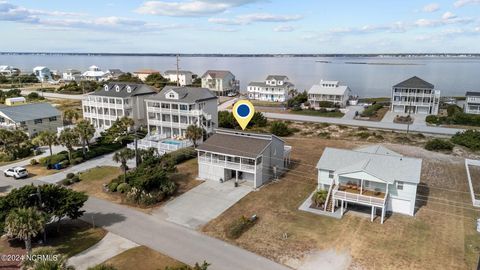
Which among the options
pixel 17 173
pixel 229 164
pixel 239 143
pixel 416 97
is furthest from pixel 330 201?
pixel 416 97

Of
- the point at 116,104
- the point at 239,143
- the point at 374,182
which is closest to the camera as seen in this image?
the point at 374,182

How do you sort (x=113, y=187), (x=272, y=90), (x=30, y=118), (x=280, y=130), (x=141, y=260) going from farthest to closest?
(x=272, y=90) → (x=280, y=130) → (x=30, y=118) → (x=113, y=187) → (x=141, y=260)

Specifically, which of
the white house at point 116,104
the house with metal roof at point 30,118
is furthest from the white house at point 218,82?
the house with metal roof at point 30,118

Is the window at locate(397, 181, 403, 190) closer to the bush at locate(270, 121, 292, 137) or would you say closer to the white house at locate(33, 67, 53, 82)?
the bush at locate(270, 121, 292, 137)

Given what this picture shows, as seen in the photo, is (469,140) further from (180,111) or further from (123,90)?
(123,90)

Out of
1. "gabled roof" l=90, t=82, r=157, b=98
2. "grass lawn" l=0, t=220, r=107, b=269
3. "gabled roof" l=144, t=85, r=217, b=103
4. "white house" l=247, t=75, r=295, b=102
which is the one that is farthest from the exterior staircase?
"white house" l=247, t=75, r=295, b=102

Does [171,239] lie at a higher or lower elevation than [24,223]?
lower

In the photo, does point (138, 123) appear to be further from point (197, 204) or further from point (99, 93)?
point (197, 204)
